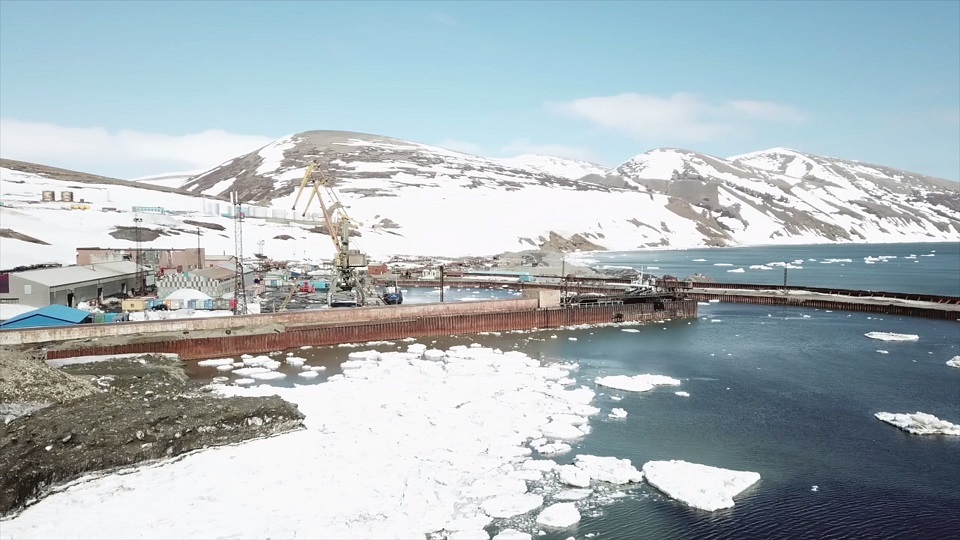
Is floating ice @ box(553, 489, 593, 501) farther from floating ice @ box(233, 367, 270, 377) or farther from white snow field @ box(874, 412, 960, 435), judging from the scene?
floating ice @ box(233, 367, 270, 377)

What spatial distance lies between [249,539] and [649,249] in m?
131

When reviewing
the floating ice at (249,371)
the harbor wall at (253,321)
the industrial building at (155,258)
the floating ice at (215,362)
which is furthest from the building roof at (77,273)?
the floating ice at (249,371)

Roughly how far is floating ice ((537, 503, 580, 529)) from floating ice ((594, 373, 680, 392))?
11532 millimetres

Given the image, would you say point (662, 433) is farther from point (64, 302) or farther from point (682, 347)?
point (64, 302)

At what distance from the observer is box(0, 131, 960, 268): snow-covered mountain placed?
260 feet

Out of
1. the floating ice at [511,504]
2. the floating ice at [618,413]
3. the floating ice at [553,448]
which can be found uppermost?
the floating ice at [618,413]

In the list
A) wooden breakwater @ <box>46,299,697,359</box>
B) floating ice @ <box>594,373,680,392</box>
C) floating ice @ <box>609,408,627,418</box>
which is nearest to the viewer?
floating ice @ <box>609,408,627,418</box>

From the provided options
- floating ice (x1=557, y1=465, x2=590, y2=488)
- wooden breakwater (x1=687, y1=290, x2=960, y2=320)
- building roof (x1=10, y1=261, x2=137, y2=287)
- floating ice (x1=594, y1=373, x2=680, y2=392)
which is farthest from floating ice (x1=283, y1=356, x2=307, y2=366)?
wooden breakwater (x1=687, y1=290, x2=960, y2=320)

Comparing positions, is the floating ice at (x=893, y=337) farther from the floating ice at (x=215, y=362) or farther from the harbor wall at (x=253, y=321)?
the floating ice at (x=215, y=362)

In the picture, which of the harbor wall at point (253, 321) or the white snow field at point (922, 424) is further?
the harbor wall at point (253, 321)

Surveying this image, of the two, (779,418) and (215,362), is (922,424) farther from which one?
(215,362)

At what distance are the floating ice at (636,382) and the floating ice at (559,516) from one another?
11532mm

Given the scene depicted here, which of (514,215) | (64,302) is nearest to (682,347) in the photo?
(64,302)

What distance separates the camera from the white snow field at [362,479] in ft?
44.1
